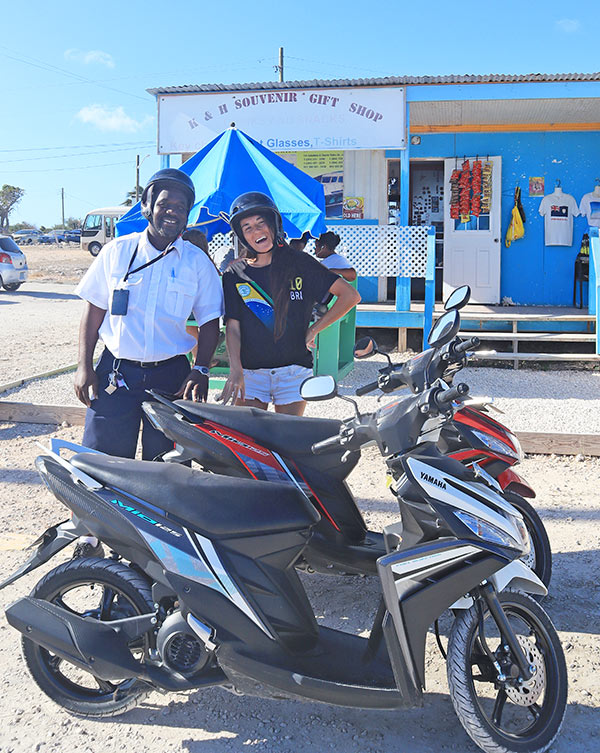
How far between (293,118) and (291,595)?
9258mm

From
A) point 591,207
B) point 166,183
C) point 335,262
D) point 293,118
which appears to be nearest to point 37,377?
point 335,262

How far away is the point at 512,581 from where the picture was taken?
8.49 feet

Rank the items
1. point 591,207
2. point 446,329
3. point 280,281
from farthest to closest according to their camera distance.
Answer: point 591,207 < point 280,281 < point 446,329

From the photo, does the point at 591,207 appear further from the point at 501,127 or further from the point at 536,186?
the point at 501,127

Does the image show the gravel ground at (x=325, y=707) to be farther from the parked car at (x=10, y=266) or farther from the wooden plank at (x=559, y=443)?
the parked car at (x=10, y=266)

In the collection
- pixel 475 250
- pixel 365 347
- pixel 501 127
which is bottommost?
pixel 365 347

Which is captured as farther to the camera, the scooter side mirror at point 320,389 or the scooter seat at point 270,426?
the scooter seat at point 270,426

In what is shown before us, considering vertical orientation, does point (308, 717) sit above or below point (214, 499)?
below

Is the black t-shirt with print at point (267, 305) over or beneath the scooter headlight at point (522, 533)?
over

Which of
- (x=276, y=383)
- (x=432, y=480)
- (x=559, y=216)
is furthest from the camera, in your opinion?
(x=559, y=216)

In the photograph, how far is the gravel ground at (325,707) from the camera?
267 centimetres

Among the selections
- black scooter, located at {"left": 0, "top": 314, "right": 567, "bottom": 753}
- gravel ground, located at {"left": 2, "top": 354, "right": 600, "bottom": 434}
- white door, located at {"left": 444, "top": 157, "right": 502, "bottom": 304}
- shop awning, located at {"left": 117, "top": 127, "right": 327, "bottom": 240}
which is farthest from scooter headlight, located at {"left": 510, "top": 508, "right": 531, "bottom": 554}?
white door, located at {"left": 444, "top": 157, "right": 502, "bottom": 304}

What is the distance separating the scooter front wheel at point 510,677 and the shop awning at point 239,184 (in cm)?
570

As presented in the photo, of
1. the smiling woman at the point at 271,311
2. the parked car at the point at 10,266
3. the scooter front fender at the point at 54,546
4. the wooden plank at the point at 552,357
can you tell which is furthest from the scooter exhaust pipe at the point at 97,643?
the parked car at the point at 10,266
